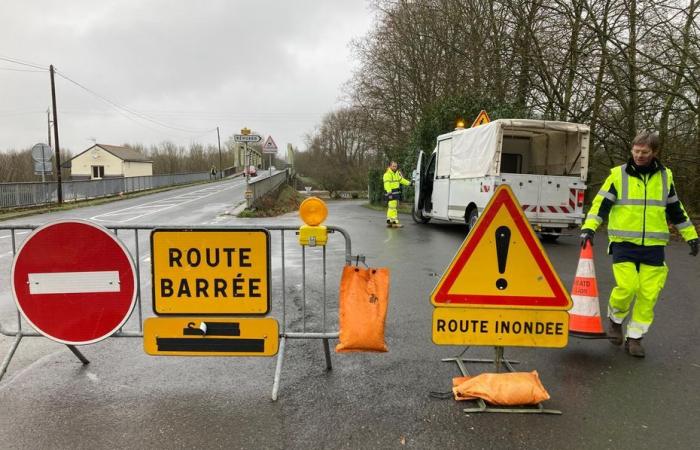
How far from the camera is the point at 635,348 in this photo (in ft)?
13.9

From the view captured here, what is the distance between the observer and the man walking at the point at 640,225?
13.6 feet

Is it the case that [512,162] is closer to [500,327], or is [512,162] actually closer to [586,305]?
[586,305]

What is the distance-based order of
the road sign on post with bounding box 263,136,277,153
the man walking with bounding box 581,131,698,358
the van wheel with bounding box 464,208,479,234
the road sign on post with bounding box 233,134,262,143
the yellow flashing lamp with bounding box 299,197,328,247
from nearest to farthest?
the yellow flashing lamp with bounding box 299,197,328,247 → the man walking with bounding box 581,131,698,358 → the van wheel with bounding box 464,208,479,234 → the road sign on post with bounding box 233,134,262,143 → the road sign on post with bounding box 263,136,277,153

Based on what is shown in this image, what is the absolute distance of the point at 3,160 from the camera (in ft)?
157

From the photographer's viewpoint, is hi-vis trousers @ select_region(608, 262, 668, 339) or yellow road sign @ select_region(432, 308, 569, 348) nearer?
yellow road sign @ select_region(432, 308, 569, 348)

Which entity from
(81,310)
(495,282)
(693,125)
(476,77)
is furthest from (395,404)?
(476,77)

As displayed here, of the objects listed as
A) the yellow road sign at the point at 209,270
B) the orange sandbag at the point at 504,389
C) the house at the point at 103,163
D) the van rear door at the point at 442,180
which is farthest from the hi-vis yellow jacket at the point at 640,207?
the house at the point at 103,163

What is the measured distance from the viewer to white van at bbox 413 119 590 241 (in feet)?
33.8

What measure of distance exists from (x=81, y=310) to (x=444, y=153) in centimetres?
1091

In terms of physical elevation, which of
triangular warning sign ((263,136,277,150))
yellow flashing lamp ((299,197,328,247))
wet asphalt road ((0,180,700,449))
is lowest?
wet asphalt road ((0,180,700,449))

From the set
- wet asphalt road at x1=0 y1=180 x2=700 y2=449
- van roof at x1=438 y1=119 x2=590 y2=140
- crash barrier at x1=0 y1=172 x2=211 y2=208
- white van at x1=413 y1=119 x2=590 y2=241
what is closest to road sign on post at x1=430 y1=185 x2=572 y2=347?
wet asphalt road at x1=0 y1=180 x2=700 y2=449

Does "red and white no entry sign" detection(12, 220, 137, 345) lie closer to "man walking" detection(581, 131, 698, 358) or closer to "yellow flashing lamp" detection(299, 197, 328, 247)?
"yellow flashing lamp" detection(299, 197, 328, 247)

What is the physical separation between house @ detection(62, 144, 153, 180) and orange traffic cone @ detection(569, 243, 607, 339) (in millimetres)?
80836

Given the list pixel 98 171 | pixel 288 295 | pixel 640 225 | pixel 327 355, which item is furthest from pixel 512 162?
pixel 98 171
